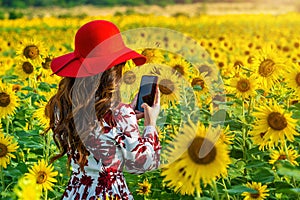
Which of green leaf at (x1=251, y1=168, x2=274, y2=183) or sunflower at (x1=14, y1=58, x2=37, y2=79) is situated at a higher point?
sunflower at (x1=14, y1=58, x2=37, y2=79)

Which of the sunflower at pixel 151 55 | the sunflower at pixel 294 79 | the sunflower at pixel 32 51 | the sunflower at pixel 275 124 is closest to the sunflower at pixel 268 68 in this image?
the sunflower at pixel 294 79

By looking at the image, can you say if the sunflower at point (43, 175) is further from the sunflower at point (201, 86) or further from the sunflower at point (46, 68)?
the sunflower at point (46, 68)

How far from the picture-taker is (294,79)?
3426 mm

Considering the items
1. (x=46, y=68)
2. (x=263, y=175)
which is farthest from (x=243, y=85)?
(x=46, y=68)

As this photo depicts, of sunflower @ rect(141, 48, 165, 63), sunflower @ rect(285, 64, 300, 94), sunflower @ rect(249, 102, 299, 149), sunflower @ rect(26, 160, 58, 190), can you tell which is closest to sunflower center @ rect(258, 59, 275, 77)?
sunflower @ rect(285, 64, 300, 94)

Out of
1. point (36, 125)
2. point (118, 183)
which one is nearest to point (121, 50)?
point (118, 183)

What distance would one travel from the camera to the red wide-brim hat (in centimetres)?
259

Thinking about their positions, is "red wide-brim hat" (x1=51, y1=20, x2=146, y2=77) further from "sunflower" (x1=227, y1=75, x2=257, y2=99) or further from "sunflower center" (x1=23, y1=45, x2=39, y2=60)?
"sunflower center" (x1=23, y1=45, x2=39, y2=60)

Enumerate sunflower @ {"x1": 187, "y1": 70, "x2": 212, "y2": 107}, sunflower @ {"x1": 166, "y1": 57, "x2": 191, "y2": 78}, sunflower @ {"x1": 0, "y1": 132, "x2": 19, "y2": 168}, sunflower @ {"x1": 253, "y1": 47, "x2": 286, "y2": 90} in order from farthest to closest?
sunflower @ {"x1": 166, "y1": 57, "x2": 191, "y2": 78} < sunflower @ {"x1": 187, "y1": 70, "x2": 212, "y2": 107} < sunflower @ {"x1": 253, "y1": 47, "x2": 286, "y2": 90} < sunflower @ {"x1": 0, "y1": 132, "x2": 19, "y2": 168}

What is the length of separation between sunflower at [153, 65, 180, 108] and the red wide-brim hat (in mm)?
1199

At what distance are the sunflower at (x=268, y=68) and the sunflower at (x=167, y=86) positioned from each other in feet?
1.45

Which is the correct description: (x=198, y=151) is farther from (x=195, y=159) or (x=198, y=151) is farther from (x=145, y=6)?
(x=145, y=6)

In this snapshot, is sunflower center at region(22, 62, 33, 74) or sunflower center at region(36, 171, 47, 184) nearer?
sunflower center at region(36, 171, 47, 184)

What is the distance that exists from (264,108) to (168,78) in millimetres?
1429
